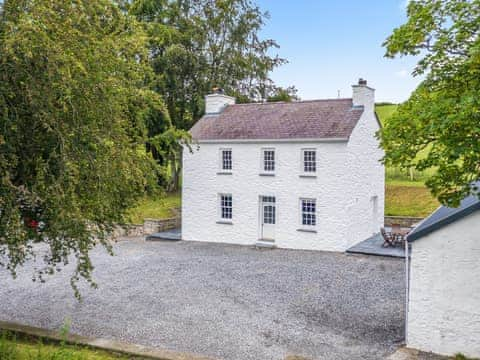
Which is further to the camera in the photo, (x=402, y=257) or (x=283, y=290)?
(x=402, y=257)

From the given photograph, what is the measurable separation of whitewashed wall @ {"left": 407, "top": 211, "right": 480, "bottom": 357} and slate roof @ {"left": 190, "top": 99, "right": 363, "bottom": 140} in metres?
→ 12.1

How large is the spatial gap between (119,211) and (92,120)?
2484 mm

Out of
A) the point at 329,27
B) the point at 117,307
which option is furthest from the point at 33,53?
the point at 329,27

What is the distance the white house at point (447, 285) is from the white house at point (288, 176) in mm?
11673

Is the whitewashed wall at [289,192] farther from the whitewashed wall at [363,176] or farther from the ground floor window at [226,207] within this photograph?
the ground floor window at [226,207]

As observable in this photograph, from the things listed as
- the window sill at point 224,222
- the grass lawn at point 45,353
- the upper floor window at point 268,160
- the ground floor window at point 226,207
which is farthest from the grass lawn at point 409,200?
the grass lawn at point 45,353

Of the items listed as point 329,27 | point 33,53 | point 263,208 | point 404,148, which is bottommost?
point 263,208

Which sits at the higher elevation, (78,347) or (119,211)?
(119,211)

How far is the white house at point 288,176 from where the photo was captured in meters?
22.5

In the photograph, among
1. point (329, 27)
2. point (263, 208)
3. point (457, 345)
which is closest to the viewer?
point (457, 345)

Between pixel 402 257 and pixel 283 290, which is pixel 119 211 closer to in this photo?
pixel 283 290

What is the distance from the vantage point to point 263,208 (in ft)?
79.9

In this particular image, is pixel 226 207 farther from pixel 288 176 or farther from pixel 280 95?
pixel 280 95

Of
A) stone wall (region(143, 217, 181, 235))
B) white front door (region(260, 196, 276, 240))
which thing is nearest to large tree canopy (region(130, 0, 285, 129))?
stone wall (region(143, 217, 181, 235))
